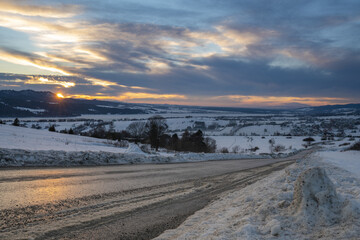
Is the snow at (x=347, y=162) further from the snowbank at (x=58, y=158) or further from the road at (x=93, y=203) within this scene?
the snowbank at (x=58, y=158)

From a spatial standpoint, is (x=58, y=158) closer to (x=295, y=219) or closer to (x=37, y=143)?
(x=37, y=143)

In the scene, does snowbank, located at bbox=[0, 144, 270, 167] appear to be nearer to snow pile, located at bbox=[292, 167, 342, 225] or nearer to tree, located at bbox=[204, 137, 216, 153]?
snow pile, located at bbox=[292, 167, 342, 225]

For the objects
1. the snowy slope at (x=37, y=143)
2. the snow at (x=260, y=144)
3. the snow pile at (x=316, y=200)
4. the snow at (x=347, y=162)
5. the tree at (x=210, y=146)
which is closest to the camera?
the snow pile at (x=316, y=200)

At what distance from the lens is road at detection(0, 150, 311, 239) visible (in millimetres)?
4766

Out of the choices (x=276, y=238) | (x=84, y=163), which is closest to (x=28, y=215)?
(x=276, y=238)

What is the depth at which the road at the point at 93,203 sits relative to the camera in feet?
15.6

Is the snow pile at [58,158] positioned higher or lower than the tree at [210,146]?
higher

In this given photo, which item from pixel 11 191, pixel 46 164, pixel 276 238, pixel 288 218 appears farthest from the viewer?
pixel 46 164

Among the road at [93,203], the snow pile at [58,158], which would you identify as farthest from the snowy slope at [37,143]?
the road at [93,203]

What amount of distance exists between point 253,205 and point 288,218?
1279mm

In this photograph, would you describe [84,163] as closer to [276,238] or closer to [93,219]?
[93,219]

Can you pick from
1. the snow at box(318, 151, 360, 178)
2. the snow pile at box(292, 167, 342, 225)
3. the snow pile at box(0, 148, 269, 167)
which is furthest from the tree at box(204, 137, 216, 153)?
the snow pile at box(292, 167, 342, 225)

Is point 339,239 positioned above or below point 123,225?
above

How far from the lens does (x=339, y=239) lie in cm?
365
